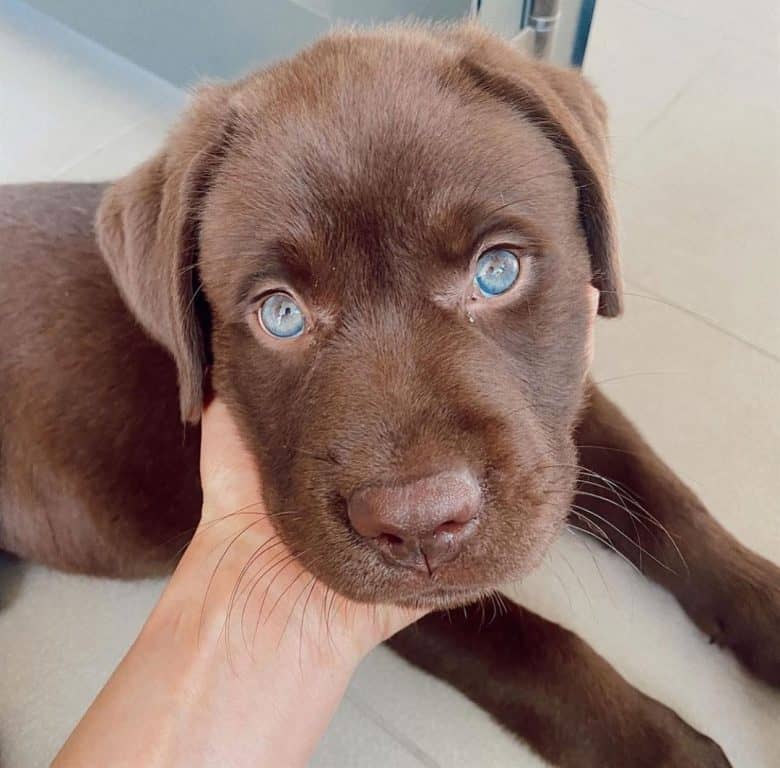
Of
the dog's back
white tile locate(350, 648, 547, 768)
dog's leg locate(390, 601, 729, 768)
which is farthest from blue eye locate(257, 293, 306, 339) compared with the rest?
white tile locate(350, 648, 547, 768)

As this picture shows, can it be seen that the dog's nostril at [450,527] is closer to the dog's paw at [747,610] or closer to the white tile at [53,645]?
the dog's paw at [747,610]

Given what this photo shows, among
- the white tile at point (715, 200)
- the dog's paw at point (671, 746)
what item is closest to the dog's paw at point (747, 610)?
the dog's paw at point (671, 746)

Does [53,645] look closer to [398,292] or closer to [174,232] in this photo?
[174,232]

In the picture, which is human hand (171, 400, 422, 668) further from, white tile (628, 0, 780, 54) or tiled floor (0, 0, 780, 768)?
white tile (628, 0, 780, 54)

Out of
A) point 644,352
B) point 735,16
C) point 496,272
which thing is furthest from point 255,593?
point 735,16

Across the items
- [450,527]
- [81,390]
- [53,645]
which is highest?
[450,527]

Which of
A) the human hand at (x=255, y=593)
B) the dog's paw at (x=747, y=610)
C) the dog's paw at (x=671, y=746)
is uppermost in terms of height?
the human hand at (x=255, y=593)

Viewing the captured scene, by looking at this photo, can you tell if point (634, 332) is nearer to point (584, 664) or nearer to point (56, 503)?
point (584, 664)
